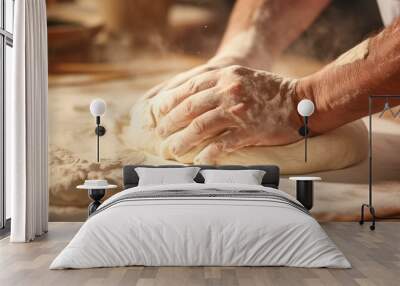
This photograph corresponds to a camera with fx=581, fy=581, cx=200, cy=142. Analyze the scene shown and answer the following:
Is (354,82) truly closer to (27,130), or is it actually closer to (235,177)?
(235,177)

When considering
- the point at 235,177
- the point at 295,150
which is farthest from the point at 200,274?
the point at 295,150

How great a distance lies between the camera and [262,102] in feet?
24.9

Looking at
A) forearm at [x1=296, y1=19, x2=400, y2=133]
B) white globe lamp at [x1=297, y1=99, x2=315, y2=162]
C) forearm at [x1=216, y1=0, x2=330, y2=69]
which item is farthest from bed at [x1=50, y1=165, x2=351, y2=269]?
forearm at [x1=216, y1=0, x2=330, y2=69]

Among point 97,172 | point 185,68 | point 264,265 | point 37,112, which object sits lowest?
point 264,265

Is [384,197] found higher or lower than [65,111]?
lower

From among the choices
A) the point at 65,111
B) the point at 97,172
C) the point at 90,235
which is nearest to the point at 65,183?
the point at 97,172

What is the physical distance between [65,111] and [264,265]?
163 inches

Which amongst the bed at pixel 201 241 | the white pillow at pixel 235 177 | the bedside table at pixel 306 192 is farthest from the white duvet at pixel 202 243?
the bedside table at pixel 306 192

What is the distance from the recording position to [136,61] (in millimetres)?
7730

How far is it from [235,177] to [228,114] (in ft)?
3.53

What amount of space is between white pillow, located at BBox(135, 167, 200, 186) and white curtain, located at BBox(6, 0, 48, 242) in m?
1.16

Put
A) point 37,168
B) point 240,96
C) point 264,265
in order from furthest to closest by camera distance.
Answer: point 240,96, point 37,168, point 264,265

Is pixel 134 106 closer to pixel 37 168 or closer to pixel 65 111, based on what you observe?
pixel 65 111

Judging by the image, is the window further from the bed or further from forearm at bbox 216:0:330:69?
forearm at bbox 216:0:330:69
